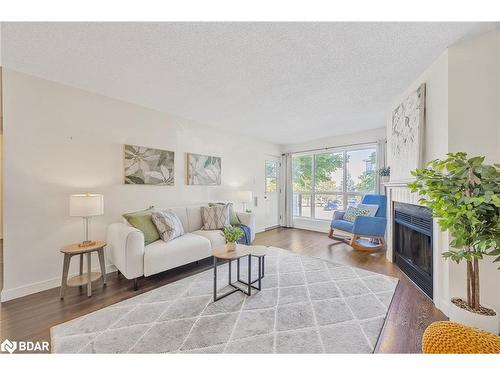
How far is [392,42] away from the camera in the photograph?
64.9 inches

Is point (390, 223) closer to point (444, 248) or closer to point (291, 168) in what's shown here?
point (444, 248)

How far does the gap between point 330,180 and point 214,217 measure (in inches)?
131

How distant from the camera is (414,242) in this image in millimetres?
2506

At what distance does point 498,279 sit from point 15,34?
4282mm

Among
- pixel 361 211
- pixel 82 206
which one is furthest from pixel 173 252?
pixel 361 211

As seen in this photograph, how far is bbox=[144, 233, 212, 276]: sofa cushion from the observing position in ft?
7.22

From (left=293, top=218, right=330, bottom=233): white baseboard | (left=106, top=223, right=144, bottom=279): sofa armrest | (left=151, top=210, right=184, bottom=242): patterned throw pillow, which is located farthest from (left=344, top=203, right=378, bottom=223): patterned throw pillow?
(left=106, top=223, right=144, bottom=279): sofa armrest

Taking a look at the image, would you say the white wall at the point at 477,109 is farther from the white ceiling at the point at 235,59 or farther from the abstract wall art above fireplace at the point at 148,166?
the abstract wall art above fireplace at the point at 148,166

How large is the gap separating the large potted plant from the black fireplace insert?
34.6 inches

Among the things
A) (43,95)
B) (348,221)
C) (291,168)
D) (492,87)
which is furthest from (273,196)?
(43,95)

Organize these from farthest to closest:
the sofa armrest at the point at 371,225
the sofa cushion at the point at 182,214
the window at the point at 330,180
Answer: the window at the point at 330,180, the sofa armrest at the point at 371,225, the sofa cushion at the point at 182,214

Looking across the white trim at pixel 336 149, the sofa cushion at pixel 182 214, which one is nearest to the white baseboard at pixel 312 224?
the white trim at pixel 336 149

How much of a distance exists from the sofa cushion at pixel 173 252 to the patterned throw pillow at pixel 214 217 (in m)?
0.43

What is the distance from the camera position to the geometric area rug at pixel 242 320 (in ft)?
4.52
